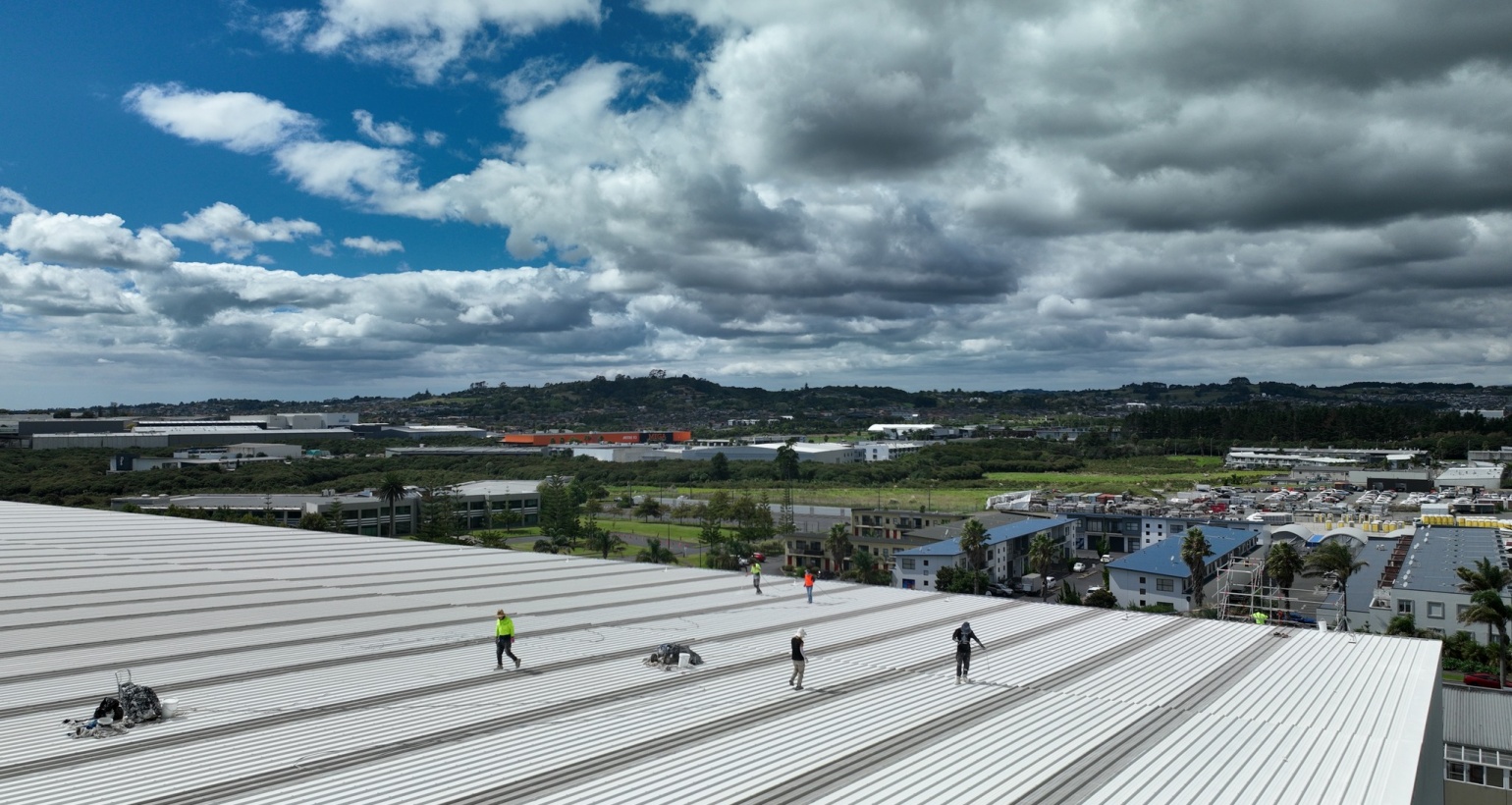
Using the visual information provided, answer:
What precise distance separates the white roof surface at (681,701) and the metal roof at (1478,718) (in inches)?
236

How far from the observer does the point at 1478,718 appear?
20.7m

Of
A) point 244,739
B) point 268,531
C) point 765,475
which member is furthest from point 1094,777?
point 765,475

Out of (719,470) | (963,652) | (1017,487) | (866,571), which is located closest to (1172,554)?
(866,571)

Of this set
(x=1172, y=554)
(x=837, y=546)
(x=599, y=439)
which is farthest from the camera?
(x=599, y=439)

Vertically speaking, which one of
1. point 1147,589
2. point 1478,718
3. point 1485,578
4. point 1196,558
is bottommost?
point 1147,589

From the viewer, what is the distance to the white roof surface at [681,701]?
9141 mm

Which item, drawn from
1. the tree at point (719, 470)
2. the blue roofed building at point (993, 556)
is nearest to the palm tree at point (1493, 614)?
the blue roofed building at point (993, 556)

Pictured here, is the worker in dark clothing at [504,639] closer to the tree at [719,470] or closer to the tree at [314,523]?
the tree at [314,523]

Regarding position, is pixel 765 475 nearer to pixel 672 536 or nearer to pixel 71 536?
pixel 672 536

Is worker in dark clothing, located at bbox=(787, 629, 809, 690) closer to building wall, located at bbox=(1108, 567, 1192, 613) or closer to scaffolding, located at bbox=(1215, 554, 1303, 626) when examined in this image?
scaffolding, located at bbox=(1215, 554, 1303, 626)

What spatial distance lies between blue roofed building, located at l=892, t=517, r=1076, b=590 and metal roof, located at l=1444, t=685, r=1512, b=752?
26761 mm

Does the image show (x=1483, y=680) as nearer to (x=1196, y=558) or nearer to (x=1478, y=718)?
(x=1478, y=718)

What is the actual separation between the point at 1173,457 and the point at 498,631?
146m

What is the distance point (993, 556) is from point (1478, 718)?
3275 centimetres
